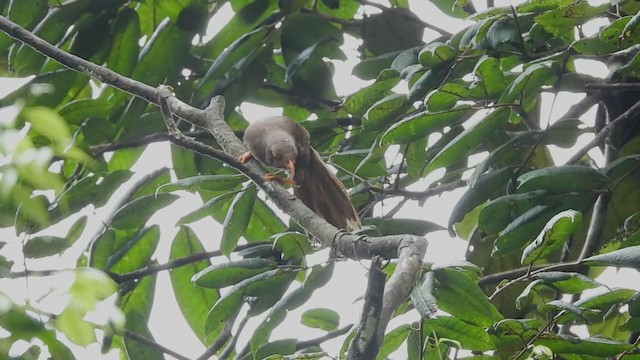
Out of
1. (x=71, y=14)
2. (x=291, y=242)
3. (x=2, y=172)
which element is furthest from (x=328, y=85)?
(x=2, y=172)

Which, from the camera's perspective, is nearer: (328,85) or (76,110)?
(76,110)

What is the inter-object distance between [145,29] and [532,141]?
1351mm

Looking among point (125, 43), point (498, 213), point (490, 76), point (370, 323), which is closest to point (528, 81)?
point (490, 76)

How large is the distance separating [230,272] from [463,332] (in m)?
0.60

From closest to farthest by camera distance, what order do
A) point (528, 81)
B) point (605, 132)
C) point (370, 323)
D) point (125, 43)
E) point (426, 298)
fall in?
point (370, 323)
point (426, 298)
point (528, 81)
point (605, 132)
point (125, 43)

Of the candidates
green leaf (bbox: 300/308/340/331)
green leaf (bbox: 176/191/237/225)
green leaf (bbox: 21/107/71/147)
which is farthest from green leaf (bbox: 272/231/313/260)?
green leaf (bbox: 21/107/71/147)

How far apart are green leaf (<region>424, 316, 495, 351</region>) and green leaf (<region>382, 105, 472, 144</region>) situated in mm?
536

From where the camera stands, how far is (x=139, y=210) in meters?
2.38

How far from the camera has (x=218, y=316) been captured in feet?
6.86

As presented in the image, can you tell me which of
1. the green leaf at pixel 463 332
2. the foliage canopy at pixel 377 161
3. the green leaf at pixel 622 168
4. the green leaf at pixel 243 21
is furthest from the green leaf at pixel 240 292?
the green leaf at pixel 243 21

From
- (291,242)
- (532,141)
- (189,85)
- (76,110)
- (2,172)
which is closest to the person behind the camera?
(2,172)

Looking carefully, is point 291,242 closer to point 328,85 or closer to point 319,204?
point 319,204

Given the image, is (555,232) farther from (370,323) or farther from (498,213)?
(370,323)

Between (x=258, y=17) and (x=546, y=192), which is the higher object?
(x=258, y=17)
